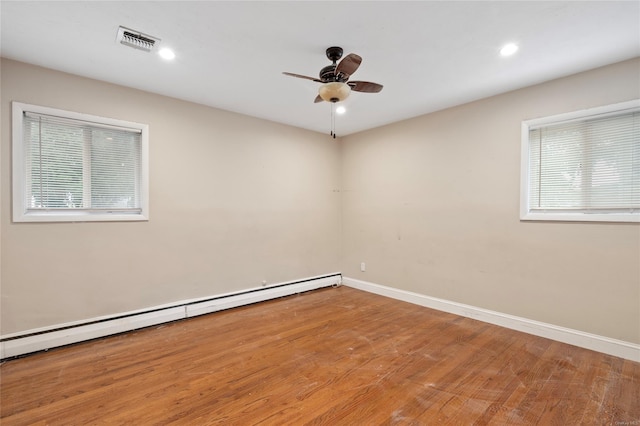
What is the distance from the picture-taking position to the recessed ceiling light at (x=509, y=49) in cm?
233

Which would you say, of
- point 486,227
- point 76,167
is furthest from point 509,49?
point 76,167

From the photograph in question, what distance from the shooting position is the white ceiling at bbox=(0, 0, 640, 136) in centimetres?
192

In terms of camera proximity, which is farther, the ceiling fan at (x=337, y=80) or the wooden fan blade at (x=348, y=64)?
the ceiling fan at (x=337, y=80)

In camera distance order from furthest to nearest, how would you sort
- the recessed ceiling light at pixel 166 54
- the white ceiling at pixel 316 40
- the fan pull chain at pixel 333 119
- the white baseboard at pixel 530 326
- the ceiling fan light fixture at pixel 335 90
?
the fan pull chain at pixel 333 119 < the white baseboard at pixel 530 326 < the recessed ceiling light at pixel 166 54 < the ceiling fan light fixture at pixel 335 90 < the white ceiling at pixel 316 40

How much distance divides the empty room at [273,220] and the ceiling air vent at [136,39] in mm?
21

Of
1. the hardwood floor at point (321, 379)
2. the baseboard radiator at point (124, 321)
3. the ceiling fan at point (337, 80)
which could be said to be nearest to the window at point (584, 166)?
the hardwood floor at point (321, 379)

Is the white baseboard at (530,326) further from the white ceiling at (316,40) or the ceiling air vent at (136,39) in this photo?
the ceiling air vent at (136,39)

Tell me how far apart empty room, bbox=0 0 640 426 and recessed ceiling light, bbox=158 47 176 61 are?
1.6 inches

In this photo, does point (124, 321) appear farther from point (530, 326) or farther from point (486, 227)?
point (530, 326)

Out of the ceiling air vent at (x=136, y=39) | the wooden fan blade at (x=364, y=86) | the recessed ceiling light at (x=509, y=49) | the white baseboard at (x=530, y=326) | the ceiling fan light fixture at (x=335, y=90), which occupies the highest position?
the recessed ceiling light at (x=509, y=49)

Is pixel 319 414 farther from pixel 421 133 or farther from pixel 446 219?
pixel 421 133

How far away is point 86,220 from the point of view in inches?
113

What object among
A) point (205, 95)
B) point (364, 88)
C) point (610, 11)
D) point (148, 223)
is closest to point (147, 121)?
point (205, 95)

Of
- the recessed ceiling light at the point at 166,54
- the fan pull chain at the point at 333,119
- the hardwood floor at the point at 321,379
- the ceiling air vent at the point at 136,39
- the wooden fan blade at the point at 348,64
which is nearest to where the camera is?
the hardwood floor at the point at 321,379
